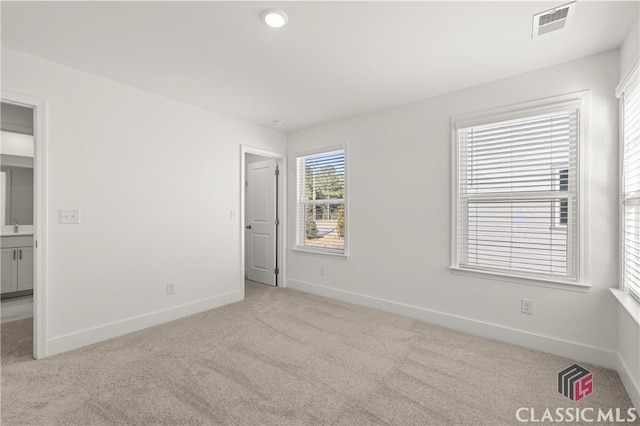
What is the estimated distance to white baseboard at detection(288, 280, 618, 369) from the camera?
239 centimetres

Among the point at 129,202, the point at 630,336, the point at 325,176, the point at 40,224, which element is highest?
the point at 325,176

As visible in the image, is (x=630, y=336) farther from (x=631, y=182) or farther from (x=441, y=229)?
(x=441, y=229)

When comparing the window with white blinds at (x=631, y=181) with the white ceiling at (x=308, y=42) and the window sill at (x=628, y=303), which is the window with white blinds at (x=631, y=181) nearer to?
the window sill at (x=628, y=303)

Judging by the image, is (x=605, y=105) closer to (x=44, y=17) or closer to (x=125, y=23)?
(x=125, y=23)

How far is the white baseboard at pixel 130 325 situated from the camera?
8.47 ft

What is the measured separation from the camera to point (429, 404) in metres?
1.90

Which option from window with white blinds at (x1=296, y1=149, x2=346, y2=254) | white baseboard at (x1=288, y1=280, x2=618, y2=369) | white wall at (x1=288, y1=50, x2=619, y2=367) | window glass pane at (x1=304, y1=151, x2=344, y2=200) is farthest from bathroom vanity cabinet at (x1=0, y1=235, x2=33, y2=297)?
white baseboard at (x1=288, y1=280, x2=618, y2=369)

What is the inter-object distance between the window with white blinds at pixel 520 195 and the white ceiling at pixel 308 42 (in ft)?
1.74

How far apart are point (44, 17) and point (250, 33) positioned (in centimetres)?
133

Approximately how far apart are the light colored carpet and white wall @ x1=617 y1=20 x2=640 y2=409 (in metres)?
0.11

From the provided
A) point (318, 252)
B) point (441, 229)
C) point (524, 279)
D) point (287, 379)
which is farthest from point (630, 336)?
point (318, 252)

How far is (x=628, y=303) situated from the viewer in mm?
2029

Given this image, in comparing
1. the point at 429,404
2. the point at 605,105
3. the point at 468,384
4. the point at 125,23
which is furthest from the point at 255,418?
the point at 605,105

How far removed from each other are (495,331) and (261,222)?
143 inches
